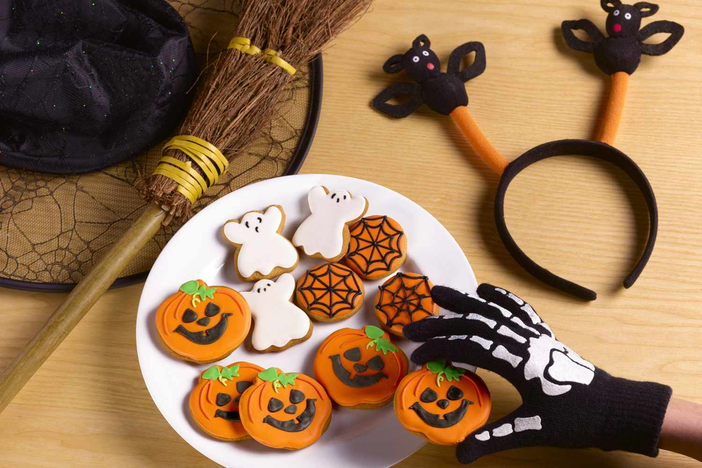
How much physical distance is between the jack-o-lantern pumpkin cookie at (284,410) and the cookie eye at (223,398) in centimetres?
3

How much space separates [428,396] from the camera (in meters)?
0.69

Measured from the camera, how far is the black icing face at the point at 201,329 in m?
0.76

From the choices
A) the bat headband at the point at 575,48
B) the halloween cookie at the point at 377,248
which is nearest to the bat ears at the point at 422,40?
the bat headband at the point at 575,48

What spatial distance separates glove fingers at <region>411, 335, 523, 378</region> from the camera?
2.29 feet

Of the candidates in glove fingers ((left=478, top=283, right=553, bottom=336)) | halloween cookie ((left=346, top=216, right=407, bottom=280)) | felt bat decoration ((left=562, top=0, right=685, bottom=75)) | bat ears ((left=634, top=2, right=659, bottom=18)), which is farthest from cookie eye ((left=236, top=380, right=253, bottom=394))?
bat ears ((left=634, top=2, right=659, bottom=18))

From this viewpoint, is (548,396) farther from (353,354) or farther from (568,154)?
(568,154)

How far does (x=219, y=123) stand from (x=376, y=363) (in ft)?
1.41

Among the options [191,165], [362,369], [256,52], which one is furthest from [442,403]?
[256,52]

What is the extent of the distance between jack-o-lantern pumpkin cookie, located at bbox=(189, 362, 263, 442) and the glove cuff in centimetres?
45

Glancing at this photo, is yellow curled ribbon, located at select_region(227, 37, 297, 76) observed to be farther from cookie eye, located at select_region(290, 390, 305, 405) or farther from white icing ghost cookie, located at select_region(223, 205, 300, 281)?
cookie eye, located at select_region(290, 390, 305, 405)

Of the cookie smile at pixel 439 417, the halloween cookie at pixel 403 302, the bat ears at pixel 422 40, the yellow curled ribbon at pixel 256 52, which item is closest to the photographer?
the cookie smile at pixel 439 417

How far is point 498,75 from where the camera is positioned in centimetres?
102

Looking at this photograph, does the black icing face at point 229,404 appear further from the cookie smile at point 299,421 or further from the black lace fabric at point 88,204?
the black lace fabric at point 88,204

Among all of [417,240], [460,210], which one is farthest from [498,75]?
[417,240]
